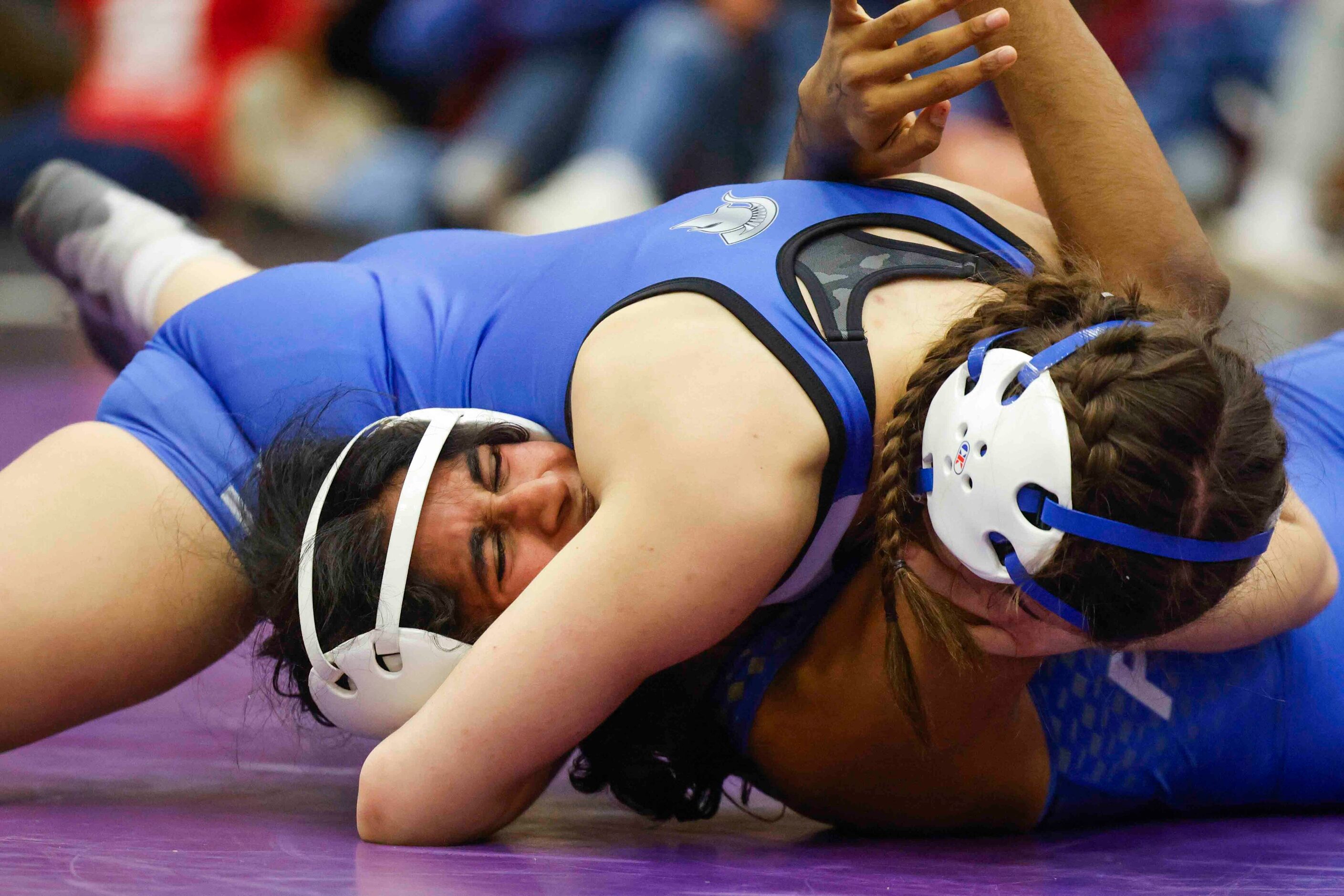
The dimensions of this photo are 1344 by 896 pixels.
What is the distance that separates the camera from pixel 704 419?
152 centimetres

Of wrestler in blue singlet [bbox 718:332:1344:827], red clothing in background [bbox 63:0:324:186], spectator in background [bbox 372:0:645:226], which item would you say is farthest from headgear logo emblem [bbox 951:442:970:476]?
red clothing in background [bbox 63:0:324:186]

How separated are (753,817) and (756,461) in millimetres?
619

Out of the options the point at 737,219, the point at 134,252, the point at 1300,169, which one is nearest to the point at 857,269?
the point at 737,219

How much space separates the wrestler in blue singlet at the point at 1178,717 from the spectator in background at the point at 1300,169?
162 inches

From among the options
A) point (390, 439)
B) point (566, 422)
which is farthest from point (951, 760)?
point (390, 439)

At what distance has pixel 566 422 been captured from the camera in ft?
5.81

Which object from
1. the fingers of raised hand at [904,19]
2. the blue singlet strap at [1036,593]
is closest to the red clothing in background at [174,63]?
the fingers of raised hand at [904,19]

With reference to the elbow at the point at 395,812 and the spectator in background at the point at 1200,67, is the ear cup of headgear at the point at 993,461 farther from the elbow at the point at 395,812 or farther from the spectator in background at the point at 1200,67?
the spectator in background at the point at 1200,67

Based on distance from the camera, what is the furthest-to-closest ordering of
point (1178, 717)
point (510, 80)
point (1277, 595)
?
point (510, 80)
point (1178, 717)
point (1277, 595)

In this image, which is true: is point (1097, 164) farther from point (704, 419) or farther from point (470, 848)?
point (470, 848)

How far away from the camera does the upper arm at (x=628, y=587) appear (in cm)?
150

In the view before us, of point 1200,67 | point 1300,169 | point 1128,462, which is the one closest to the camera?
point 1128,462

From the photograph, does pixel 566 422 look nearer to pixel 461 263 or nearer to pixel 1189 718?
pixel 461 263

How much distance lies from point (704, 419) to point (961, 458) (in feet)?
0.81
